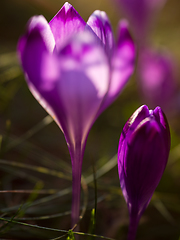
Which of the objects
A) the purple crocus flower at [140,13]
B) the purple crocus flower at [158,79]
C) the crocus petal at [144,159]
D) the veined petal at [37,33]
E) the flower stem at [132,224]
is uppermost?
the purple crocus flower at [140,13]

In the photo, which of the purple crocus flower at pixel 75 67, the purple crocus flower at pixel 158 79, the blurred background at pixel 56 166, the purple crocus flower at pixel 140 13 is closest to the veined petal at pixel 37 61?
the purple crocus flower at pixel 75 67

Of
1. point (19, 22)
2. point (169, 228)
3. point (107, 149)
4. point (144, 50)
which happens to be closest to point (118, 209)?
point (169, 228)

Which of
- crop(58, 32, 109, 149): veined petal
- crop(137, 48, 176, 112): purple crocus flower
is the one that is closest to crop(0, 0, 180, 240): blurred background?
crop(137, 48, 176, 112): purple crocus flower

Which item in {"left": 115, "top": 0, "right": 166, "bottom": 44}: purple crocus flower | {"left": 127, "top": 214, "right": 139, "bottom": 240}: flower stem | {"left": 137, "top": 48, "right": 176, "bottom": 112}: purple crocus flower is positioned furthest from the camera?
{"left": 115, "top": 0, "right": 166, "bottom": 44}: purple crocus flower

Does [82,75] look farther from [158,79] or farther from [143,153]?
[158,79]

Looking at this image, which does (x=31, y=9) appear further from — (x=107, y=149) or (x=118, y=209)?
(x=118, y=209)

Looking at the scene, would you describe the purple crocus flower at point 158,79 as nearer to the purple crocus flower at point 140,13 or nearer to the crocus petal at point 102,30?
the purple crocus flower at point 140,13

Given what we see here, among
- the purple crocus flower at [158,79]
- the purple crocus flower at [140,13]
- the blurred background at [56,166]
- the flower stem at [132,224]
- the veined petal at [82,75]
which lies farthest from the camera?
the purple crocus flower at [140,13]

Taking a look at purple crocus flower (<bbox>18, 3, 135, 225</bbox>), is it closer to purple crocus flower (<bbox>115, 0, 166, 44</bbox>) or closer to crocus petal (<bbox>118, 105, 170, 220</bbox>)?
crocus petal (<bbox>118, 105, 170, 220</bbox>)
